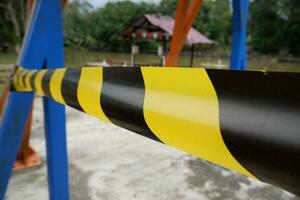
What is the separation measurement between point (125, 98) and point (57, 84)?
1.19 feet

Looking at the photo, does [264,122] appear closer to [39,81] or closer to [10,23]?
[39,81]

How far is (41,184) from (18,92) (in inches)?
40.8

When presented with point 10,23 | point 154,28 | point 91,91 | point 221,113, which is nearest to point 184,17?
point 91,91

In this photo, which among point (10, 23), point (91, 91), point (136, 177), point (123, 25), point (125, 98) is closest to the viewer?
point (125, 98)

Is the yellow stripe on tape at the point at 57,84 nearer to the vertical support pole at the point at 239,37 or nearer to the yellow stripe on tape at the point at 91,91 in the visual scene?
the yellow stripe on tape at the point at 91,91

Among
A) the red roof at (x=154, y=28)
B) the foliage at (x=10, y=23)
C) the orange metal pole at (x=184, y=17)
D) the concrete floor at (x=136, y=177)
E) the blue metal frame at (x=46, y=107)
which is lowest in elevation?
the concrete floor at (x=136, y=177)

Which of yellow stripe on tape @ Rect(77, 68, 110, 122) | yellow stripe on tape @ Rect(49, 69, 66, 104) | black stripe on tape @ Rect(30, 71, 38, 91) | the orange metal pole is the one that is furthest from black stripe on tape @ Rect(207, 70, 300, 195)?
the orange metal pole

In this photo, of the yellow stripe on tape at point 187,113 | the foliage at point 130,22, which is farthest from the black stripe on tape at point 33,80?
the foliage at point 130,22

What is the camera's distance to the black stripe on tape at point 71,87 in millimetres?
628

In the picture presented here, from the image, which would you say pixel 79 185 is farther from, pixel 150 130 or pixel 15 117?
pixel 150 130

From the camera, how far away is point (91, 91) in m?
0.54

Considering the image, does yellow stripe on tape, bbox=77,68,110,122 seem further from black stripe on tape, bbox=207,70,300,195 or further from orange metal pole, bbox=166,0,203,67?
orange metal pole, bbox=166,0,203,67

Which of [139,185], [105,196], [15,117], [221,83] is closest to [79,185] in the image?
[105,196]

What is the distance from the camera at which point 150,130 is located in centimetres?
39
